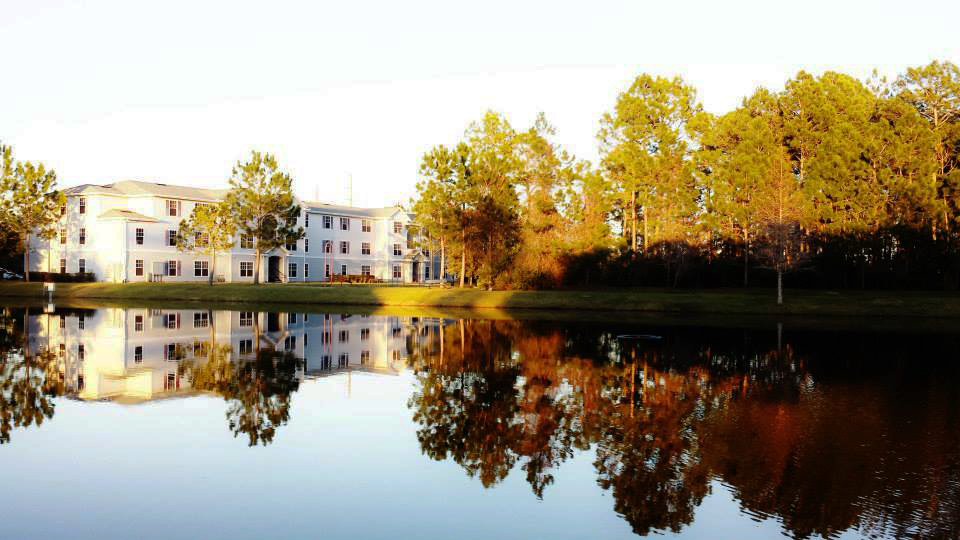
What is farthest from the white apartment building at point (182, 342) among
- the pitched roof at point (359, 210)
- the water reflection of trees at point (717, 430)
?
the pitched roof at point (359, 210)

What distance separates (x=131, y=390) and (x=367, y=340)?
1107cm

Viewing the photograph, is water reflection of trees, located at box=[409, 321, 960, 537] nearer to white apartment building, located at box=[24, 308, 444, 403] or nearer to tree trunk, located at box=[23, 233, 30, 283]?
white apartment building, located at box=[24, 308, 444, 403]

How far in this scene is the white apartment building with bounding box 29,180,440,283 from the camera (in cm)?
6744

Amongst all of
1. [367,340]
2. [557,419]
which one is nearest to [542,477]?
[557,419]

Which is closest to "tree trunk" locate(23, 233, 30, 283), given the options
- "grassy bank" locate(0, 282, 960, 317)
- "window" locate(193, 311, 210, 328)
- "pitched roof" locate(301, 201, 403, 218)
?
"grassy bank" locate(0, 282, 960, 317)

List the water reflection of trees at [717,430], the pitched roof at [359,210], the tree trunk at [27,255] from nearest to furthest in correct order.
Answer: the water reflection of trees at [717,430] → the tree trunk at [27,255] → the pitched roof at [359,210]

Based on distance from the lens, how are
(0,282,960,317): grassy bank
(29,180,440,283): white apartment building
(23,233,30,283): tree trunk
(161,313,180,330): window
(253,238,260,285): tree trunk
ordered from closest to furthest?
(161,313,180,330): window → (0,282,960,317): grassy bank → (23,233,30,283): tree trunk → (253,238,260,285): tree trunk → (29,180,440,283): white apartment building

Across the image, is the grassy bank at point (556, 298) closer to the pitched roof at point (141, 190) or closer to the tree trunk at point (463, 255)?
the tree trunk at point (463, 255)

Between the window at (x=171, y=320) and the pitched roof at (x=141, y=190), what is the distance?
120 feet

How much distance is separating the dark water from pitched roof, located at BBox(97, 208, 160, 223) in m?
50.1

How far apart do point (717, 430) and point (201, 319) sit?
27749 millimetres

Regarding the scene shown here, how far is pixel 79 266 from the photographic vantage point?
69562 mm

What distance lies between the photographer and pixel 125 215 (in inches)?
2633

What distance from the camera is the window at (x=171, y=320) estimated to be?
30.2 meters
